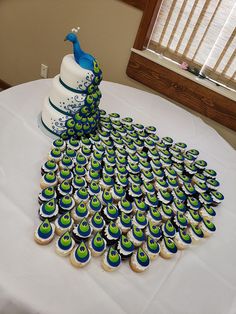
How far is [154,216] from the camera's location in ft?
3.22

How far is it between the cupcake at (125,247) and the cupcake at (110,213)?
0.08m

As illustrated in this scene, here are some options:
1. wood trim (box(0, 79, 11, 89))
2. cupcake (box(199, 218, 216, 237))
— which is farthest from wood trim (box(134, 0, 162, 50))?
wood trim (box(0, 79, 11, 89))

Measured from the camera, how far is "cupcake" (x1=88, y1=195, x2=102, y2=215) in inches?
36.9

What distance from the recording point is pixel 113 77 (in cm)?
214

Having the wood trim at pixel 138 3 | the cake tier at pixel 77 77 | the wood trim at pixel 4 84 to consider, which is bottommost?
the wood trim at pixel 4 84

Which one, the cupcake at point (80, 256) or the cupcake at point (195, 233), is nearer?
the cupcake at point (80, 256)

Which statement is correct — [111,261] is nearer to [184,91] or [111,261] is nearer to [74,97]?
[74,97]

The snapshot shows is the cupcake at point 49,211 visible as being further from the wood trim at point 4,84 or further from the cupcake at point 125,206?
the wood trim at point 4,84

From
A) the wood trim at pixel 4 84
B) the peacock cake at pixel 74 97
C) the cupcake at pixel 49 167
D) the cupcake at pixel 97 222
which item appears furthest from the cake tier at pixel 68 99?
the wood trim at pixel 4 84

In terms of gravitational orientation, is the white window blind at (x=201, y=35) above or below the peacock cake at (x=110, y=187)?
above

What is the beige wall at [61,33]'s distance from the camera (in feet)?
6.25

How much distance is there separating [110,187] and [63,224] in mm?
251

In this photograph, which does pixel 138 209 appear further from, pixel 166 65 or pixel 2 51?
pixel 2 51

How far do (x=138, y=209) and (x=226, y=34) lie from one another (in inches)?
48.1
